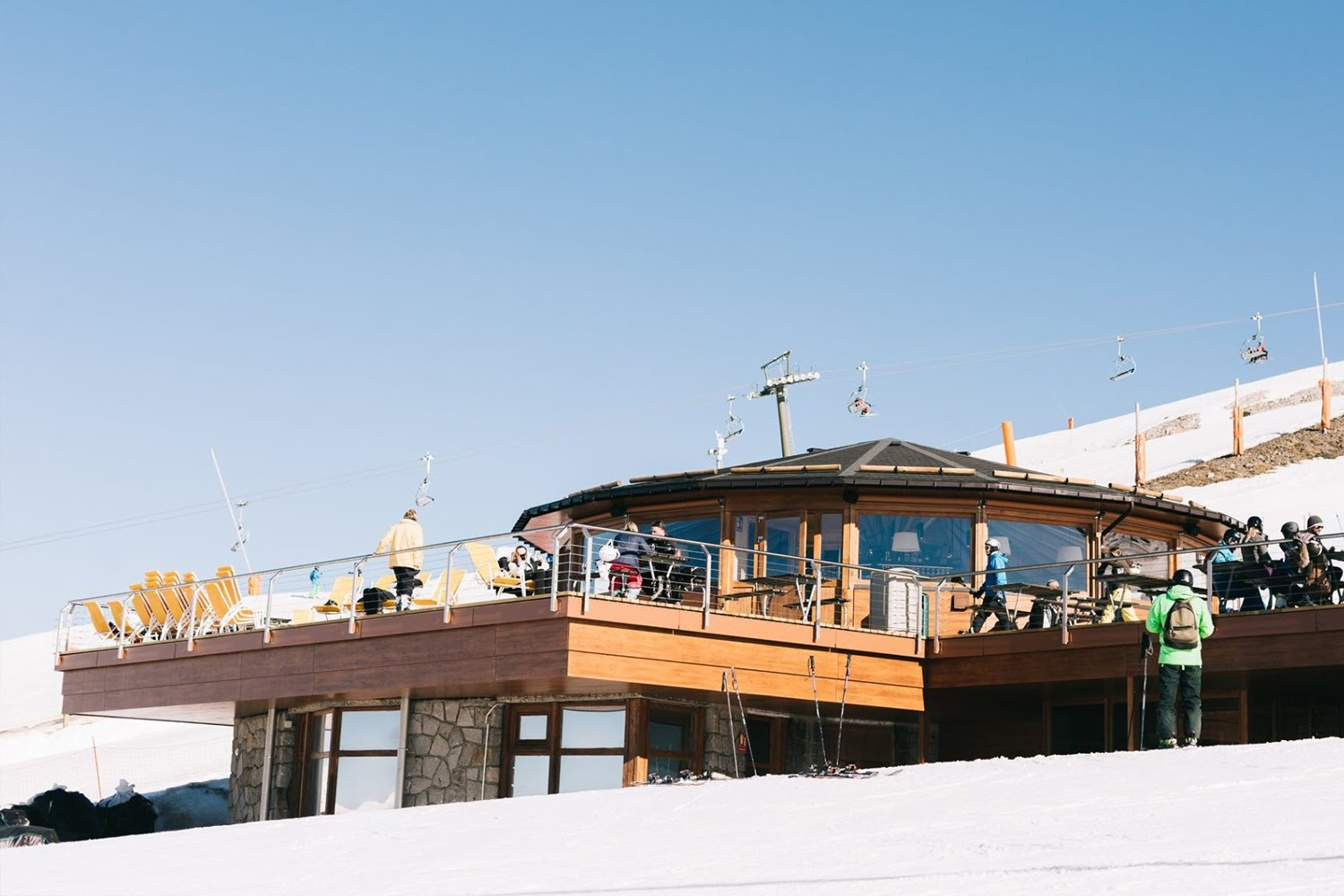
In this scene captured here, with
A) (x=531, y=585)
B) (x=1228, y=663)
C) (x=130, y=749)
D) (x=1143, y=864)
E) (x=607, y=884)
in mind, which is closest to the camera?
(x=1143, y=864)

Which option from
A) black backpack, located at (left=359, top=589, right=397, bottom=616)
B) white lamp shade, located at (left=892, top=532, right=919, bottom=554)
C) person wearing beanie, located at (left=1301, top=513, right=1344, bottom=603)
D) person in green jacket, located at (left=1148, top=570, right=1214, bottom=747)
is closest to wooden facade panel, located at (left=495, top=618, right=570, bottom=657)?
black backpack, located at (left=359, top=589, right=397, bottom=616)

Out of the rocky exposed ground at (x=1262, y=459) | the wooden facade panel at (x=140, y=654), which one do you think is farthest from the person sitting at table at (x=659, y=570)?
the rocky exposed ground at (x=1262, y=459)

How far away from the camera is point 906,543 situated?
67.9 ft

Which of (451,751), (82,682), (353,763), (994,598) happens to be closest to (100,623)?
(82,682)

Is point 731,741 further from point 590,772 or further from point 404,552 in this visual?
point 404,552

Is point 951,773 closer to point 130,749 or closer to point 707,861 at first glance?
point 707,861

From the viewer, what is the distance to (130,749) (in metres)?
40.1

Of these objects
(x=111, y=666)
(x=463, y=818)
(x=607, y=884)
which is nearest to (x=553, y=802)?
(x=463, y=818)

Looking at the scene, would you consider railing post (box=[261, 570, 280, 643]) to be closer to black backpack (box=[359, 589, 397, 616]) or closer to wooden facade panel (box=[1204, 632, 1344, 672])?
black backpack (box=[359, 589, 397, 616])

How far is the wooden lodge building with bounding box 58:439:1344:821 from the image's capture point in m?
17.5

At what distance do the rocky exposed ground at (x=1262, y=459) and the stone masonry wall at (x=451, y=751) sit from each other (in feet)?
121

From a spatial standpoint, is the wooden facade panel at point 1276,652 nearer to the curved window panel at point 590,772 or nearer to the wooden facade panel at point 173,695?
the curved window panel at point 590,772

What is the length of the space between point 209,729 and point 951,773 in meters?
30.5

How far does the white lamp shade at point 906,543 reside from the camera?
20.7 meters
